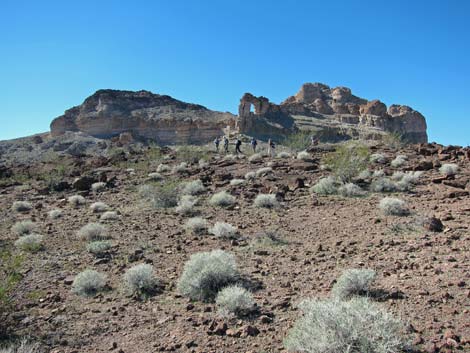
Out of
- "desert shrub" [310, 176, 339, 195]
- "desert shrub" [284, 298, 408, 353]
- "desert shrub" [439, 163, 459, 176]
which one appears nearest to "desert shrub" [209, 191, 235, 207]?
"desert shrub" [310, 176, 339, 195]

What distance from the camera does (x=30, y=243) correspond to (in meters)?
8.23

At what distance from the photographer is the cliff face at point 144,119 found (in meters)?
61.1

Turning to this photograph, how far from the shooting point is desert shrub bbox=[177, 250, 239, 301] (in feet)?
17.3

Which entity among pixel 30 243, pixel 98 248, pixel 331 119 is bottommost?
pixel 30 243

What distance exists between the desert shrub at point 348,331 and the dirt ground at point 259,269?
37cm

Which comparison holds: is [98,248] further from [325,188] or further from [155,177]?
[155,177]

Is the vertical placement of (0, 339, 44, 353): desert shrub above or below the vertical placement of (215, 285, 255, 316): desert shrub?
below

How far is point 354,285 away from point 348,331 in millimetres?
1432

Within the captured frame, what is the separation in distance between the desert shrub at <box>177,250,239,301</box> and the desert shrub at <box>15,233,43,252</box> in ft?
13.9

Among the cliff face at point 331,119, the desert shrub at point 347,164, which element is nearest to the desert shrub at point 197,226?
the desert shrub at point 347,164

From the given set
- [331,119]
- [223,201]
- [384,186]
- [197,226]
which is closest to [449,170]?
[384,186]

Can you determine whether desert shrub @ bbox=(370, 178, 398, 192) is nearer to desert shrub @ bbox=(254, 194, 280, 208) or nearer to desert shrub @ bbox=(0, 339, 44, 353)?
desert shrub @ bbox=(254, 194, 280, 208)

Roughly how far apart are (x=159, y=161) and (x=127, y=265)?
53.9ft

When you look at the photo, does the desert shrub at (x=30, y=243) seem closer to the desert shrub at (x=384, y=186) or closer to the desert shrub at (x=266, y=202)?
the desert shrub at (x=266, y=202)
